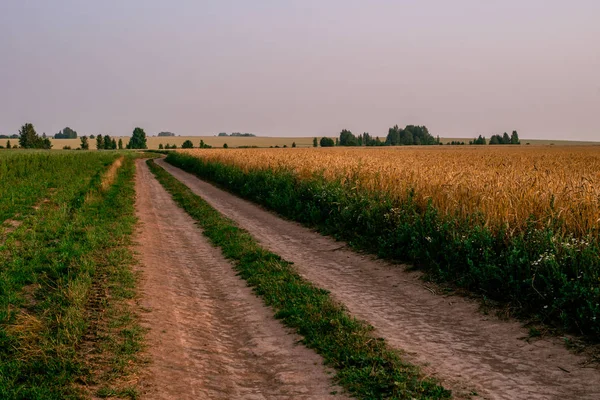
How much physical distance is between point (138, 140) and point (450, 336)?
16567 cm

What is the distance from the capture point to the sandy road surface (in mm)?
5043

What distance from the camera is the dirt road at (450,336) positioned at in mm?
5023

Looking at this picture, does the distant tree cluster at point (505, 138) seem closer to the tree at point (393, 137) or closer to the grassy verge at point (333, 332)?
the tree at point (393, 137)

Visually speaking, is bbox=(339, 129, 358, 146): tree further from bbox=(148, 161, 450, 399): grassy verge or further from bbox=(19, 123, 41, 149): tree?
bbox=(148, 161, 450, 399): grassy verge

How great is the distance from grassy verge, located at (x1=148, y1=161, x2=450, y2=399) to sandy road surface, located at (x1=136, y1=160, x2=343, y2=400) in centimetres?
20

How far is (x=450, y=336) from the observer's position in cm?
644

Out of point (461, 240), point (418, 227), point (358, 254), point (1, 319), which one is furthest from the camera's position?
point (358, 254)

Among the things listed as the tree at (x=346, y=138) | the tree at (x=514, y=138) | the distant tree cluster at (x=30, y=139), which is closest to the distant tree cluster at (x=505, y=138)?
the tree at (x=514, y=138)

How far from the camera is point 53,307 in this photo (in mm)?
6957

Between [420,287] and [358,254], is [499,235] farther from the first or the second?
[358,254]

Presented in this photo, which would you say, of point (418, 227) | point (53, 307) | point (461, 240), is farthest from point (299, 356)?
point (418, 227)

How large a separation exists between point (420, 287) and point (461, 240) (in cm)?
129

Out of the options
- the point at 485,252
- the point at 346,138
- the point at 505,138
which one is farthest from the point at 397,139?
the point at 485,252

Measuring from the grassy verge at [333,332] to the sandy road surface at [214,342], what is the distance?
197mm
